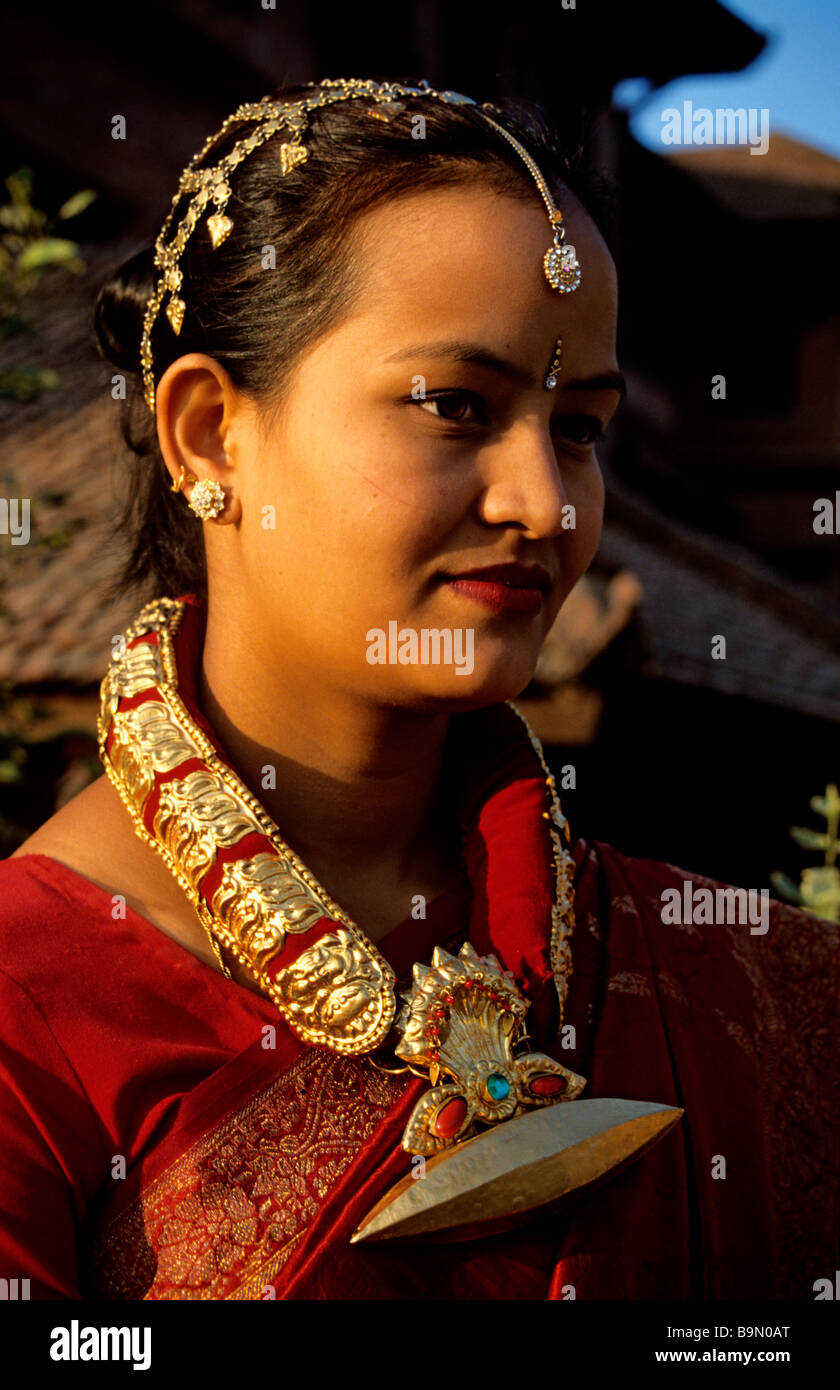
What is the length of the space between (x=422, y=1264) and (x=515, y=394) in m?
1.04

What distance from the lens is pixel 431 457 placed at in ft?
5.08

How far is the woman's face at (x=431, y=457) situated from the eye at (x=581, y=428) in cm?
4

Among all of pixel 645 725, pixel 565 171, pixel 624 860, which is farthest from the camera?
pixel 645 725

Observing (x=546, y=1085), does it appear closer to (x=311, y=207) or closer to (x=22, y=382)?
(x=311, y=207)

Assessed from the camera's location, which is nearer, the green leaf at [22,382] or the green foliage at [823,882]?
the green foliage at [823,882]

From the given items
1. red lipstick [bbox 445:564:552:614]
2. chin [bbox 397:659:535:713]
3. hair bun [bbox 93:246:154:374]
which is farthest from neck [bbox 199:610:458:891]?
hair bun [bbox 93:246:154:374]

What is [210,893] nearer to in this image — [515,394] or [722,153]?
[515,394]

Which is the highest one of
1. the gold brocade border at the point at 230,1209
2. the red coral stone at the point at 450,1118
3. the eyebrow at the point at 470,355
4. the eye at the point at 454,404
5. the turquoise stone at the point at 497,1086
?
the eyebrow at the point at 470,355

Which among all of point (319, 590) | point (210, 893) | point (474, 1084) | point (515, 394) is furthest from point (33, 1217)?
point (515, 394)

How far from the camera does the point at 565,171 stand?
1.78 meters

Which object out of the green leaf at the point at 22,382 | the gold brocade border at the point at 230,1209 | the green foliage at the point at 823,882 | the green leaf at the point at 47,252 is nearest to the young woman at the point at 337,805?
the gold brocade border at the point at 230,1209

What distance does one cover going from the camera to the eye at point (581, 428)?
1.72 meters

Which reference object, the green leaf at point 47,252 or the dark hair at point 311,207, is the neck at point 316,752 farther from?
the green leaf at point 47,252

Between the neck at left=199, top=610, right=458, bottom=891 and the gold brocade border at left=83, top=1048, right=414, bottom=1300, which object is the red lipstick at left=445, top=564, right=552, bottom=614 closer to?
the neck at left=199, top=610, right=458, bottom=891
